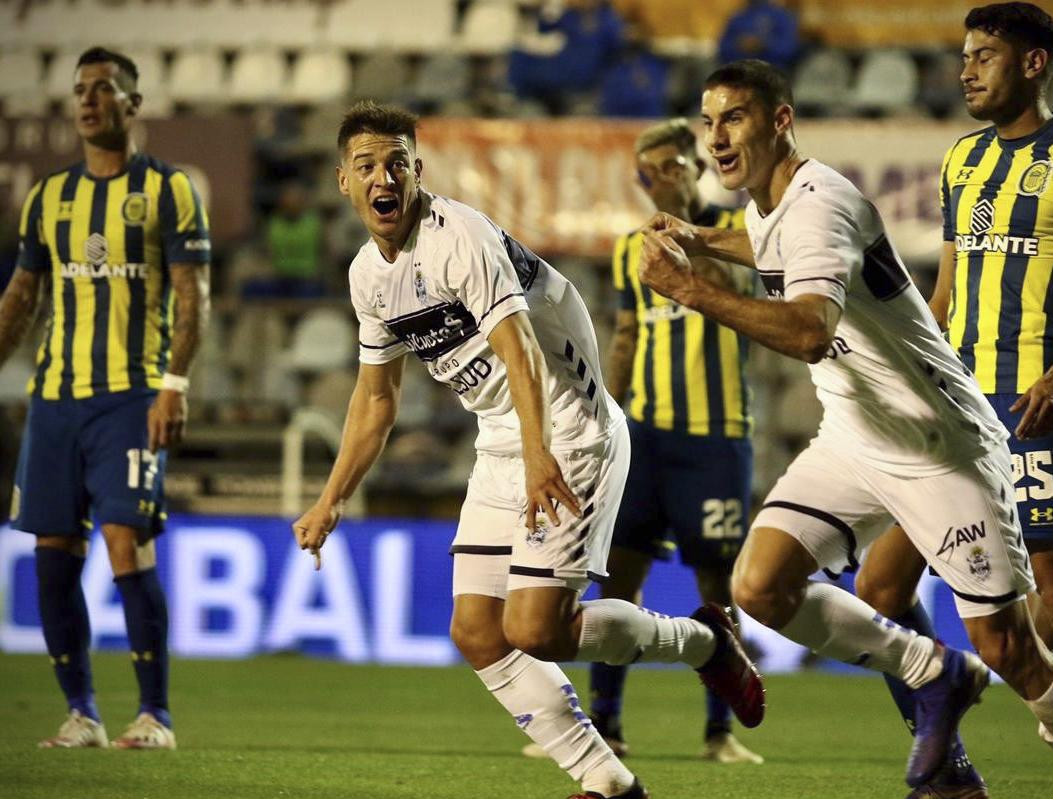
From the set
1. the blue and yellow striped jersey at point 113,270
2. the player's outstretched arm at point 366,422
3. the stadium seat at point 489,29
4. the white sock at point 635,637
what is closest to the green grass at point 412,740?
the white sock at point 635,637

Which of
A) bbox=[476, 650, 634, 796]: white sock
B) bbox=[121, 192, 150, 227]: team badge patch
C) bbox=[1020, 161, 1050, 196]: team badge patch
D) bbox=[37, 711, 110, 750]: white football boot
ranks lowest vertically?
Answer: bbox=[37, 711, 110, 750]: white football boot

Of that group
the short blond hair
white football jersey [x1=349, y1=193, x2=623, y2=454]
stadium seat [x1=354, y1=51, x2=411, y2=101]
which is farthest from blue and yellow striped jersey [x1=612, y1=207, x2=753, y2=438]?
stadium seat [x1=354, y1=51, x2=411, y2=101]

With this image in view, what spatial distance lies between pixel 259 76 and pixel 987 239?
11.6 meters

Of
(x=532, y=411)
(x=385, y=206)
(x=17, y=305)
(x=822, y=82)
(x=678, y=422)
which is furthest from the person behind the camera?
(x=822, y=82)

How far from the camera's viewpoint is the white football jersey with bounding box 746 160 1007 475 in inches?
161

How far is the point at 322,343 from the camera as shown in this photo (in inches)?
538

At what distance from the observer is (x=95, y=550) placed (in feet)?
33.0

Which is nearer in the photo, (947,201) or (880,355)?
(880,355)

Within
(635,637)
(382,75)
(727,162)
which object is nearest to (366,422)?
(635,637)

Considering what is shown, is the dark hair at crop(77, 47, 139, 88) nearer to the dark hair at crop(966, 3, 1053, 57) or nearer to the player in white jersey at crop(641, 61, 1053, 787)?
the player in white jersey at crop(641, 61, 1053, 787)

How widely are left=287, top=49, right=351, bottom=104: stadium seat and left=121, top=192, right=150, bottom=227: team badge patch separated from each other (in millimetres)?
9530

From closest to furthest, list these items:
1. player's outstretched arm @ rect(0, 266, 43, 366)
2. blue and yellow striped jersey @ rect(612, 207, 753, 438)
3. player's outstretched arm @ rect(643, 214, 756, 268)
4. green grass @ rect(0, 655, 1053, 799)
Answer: player's outstretched arm @ rect(643, 214, 756, 268), green grass @ rect(0, 655, 1053, 799), player's outstretched arm @ rect(0, 266, 43, 366), blue and yellow striped jersey @ rect(612, 207, 753, 438)

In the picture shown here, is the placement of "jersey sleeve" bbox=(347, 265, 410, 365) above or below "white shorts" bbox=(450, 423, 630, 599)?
above

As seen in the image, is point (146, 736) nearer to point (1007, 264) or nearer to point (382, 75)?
point (1007, 264)
